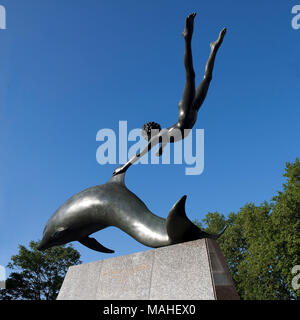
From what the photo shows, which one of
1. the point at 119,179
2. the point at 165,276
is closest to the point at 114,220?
the point at 119,179

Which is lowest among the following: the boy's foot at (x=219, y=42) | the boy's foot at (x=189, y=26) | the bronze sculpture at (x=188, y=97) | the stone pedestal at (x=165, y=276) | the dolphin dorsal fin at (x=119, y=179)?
the stone pedestal at (x=165, y=276)

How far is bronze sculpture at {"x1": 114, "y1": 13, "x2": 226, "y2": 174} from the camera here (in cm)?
527

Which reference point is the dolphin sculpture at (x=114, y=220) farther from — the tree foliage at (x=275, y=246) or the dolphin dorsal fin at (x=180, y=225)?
the tree foliage at (x=275, y=246)

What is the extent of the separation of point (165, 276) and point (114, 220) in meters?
1.58

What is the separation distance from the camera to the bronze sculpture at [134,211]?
5.09 meters

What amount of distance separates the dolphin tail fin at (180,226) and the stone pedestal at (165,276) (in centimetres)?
14

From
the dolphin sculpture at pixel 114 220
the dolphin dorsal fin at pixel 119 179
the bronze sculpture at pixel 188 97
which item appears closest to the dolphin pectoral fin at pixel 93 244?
the dolphin sculpture at pixel 114 220

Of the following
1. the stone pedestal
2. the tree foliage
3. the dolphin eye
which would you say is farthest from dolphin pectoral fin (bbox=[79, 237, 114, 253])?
the tree foliage

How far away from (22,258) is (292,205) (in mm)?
21577

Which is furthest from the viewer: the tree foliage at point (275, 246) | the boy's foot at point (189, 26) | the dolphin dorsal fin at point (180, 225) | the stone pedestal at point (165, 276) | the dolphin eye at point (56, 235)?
the tree foliage at point (275, 246)

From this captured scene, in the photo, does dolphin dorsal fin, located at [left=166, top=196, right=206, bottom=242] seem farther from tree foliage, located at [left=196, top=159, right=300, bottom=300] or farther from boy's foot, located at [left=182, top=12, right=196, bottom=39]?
tree foliage, located at [left=196, top=159, right=300, bottom=300]
